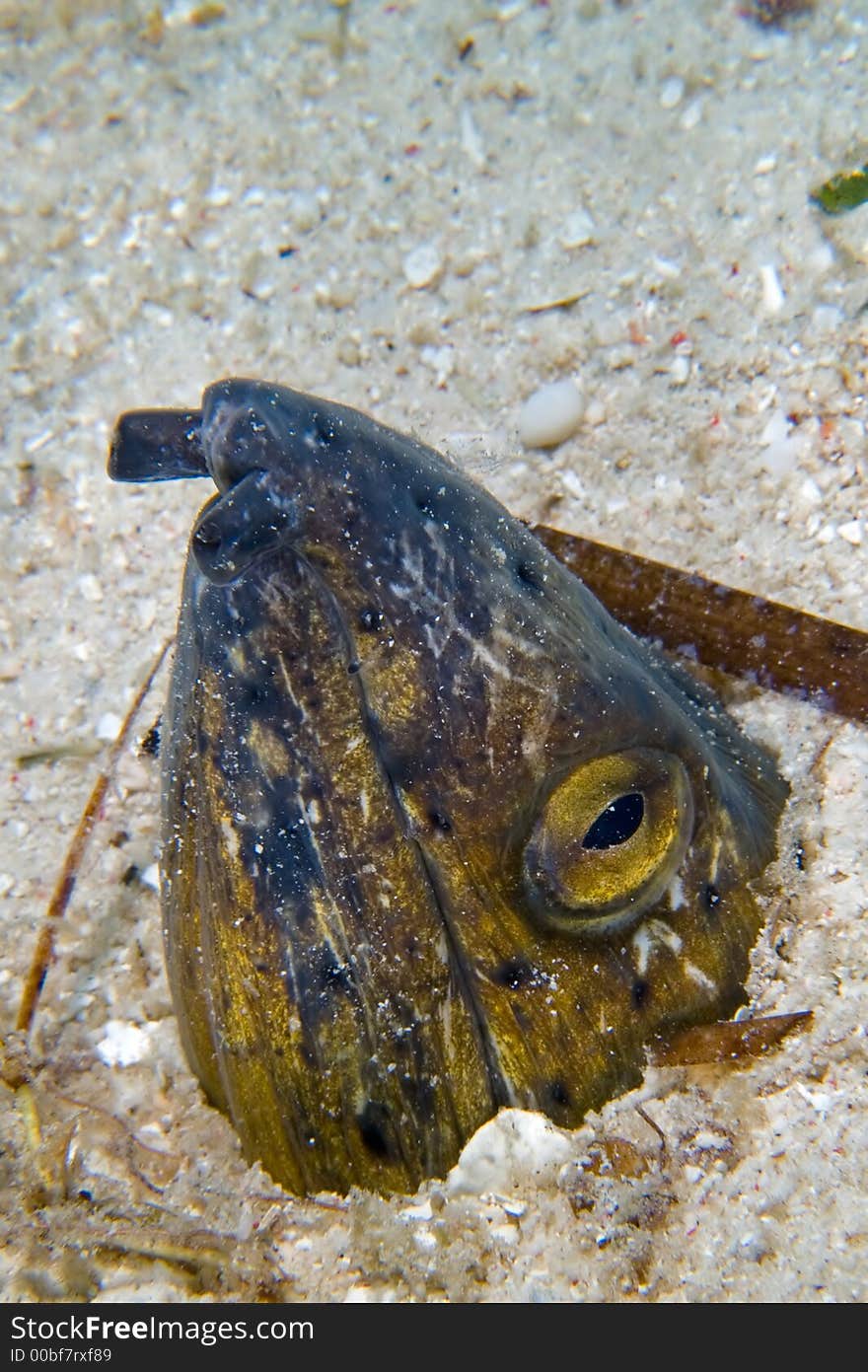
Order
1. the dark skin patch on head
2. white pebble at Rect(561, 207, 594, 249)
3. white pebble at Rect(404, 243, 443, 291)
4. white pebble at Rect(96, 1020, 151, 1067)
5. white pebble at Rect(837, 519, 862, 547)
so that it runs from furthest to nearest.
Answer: white pebble at Rect(404, 243, 443, 291), white pebble at Rect(561, 207, 594, 249), white pebble at Rect(837, 519, 862, 547), white pebble at Rect(96, 1020, 151, 1067), the dark skin patch on head

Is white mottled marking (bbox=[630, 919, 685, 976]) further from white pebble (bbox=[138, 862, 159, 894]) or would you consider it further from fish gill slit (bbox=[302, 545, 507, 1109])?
white pebble (bbox=[138, 862, 159, 894])

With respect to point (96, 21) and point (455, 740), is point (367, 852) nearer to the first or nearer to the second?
point (455, 740)

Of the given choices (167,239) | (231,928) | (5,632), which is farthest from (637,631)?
(167,239)

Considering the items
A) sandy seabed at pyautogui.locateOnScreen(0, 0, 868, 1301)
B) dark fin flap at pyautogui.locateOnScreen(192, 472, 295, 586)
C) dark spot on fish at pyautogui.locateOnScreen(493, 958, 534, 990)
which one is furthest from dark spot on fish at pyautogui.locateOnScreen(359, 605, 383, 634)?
sandy seabed at pyautogui.locateOnScreen(0, 0, 868, 1301)

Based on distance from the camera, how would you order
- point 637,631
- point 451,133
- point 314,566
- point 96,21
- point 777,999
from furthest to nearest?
point 96,21 → point 451,133 → point 637,631 → point 777,999 → point 314,566

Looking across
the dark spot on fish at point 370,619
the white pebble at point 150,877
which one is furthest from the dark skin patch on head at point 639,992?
the white pebble at point 150,877

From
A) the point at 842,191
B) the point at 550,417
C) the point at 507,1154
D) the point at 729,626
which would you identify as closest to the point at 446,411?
the point at 550,417

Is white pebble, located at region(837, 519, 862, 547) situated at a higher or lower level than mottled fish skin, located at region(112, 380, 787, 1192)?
higher
